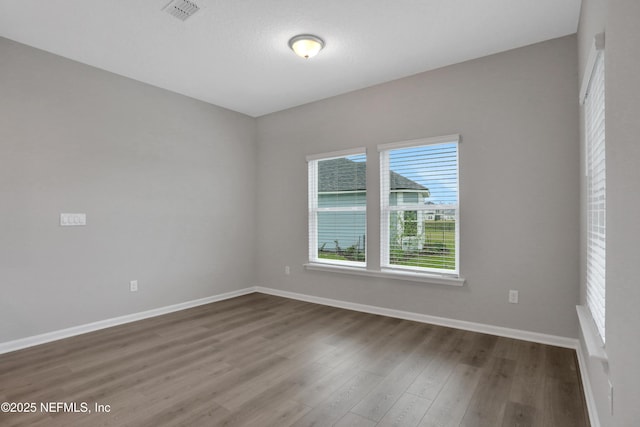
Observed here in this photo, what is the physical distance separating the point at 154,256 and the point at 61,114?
183 centimetres

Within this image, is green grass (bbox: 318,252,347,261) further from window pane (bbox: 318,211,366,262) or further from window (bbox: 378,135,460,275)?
window (bbox: 378,135,460,275)

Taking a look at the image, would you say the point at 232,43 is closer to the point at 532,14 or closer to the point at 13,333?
the point at 532,14

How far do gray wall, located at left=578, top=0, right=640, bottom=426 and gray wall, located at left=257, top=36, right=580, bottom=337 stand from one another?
1769 millimetres

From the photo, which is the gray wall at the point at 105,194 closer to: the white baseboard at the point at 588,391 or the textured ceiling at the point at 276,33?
the textured ceiling at the point at 276,33

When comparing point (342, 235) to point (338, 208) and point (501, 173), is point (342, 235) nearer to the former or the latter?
point (338, 208)

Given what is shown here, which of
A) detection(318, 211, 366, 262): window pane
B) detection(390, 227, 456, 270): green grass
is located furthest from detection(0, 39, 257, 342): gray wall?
detection(390, 227, 456, 270): green grass

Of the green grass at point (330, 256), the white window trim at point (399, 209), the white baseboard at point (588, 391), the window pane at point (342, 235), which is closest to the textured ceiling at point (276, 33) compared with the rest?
the white window trim at point (399, 209)

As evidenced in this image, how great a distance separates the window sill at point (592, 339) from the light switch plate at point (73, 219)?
431 cm

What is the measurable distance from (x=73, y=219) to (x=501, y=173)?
4.44 meters

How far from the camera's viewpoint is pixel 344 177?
15.0 ft

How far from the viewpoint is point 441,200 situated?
370 centimetres

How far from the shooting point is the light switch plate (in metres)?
3.38

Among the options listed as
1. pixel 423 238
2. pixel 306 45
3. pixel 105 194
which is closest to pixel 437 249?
pixel 423 238

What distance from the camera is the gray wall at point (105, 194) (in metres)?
3.11
